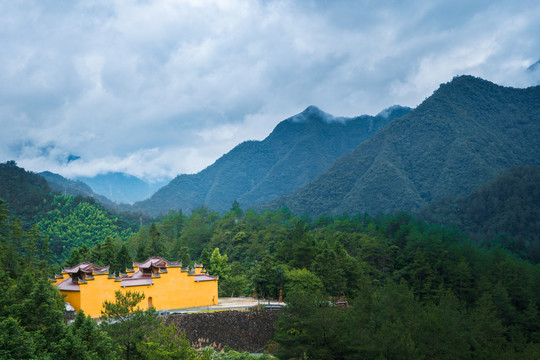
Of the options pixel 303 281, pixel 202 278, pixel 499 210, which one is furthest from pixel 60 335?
pixel 499 210

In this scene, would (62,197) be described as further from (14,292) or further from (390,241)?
(14,292)

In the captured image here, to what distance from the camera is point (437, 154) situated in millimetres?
103562

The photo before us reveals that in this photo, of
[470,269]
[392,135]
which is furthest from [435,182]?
[470,269]

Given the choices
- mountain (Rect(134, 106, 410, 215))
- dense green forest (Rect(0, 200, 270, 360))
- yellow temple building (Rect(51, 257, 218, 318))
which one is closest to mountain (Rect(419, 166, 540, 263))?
yellow temple building (Rect(51, 257, 218, 318))

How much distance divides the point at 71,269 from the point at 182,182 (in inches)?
6075

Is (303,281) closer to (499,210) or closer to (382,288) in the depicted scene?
(382,288)

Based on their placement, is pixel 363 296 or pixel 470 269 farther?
pixel 470 269

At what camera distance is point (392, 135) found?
119m

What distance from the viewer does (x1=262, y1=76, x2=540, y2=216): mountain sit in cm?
9206

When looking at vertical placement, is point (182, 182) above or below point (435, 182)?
above

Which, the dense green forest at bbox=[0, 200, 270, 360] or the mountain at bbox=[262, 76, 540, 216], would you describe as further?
the mountain at bbox=[262, 76, 540, 216]

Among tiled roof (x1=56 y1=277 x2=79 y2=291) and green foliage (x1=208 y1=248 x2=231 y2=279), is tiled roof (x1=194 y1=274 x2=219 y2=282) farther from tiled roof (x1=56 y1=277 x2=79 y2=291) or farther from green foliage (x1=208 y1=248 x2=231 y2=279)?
green foliage (x1=208 y1=248 x2=231 y2=279)

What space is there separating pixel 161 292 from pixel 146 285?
4.97 feet

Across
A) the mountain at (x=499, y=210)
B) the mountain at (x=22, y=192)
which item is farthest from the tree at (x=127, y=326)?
the mountain at (x=22, y=192)
